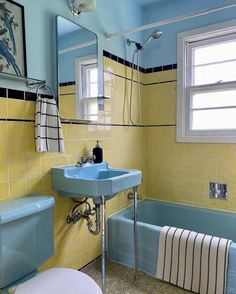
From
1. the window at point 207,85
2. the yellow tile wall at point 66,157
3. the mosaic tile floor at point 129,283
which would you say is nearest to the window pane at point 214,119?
the window at point 207,85

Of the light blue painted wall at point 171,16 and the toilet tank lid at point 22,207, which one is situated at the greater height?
the light blue painted wall at point 171,16

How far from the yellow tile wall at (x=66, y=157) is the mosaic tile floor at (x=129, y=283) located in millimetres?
212

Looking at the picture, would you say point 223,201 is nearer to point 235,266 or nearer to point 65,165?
point 235,266

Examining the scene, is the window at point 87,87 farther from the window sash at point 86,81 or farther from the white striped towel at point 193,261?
the white striped towel at point 193,261

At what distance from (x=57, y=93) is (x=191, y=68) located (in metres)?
1.54

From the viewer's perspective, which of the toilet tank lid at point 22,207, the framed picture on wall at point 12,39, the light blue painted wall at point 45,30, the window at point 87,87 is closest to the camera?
the toilet tank lid at point 22,207

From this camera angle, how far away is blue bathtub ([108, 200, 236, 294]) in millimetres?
1980

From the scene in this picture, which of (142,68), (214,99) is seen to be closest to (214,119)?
(214,99)

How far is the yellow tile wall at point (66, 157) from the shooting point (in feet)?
4.81

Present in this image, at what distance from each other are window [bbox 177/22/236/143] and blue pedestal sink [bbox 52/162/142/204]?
109 cm

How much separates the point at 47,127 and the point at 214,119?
5.66ft

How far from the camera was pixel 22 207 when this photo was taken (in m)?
1.34

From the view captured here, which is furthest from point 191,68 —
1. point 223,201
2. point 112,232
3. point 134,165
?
point 112,232

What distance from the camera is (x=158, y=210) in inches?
107
